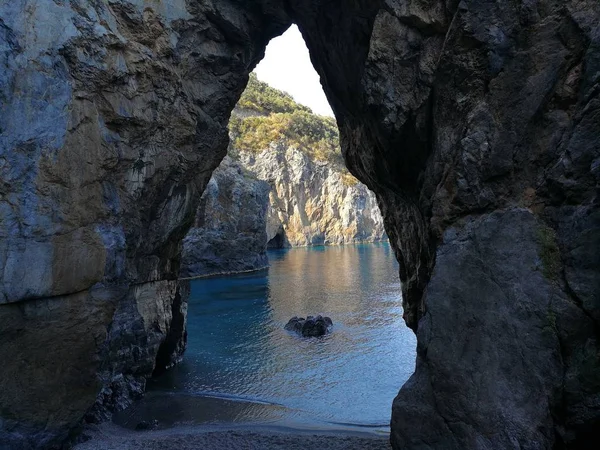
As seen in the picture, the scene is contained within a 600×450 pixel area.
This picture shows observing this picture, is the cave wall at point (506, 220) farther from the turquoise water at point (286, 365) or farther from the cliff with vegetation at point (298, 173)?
the cliff with vegetation at point (298, 173)

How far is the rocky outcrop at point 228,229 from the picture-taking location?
53.5 m

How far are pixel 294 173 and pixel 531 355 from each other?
315ft

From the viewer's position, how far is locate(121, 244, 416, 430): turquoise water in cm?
1510

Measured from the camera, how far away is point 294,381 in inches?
706

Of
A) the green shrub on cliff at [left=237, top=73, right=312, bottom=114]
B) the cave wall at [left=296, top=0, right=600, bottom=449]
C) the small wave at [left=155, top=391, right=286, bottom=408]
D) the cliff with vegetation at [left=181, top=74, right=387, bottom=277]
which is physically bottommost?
the small wave at [left=155, top=391, right=286, bottom=408]

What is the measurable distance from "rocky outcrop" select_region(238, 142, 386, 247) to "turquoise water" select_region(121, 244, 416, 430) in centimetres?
6254

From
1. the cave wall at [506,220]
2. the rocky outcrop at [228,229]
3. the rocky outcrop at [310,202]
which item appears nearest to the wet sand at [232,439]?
the cave wall at [506,220]

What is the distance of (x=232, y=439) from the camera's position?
40.8 ft

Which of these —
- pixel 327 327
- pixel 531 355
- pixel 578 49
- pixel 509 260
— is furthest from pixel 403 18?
pixel 327 327

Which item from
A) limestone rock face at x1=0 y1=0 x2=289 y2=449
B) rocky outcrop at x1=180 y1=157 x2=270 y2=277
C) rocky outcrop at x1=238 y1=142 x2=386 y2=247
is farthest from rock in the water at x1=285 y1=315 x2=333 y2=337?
rocky outcrop at x1=238 y1=142 x2=386 y2=247

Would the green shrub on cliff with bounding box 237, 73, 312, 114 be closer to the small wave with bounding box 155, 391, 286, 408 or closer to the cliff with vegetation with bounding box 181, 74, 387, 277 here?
the cliff with vegetation with bounding box 181, 74, 387, 277

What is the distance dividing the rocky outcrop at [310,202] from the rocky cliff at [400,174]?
264 feet

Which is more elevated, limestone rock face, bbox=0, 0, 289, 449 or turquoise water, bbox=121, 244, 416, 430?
limestone rock face, bbox=0, 0, 289, 449

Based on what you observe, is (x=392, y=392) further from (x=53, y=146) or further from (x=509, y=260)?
(x=53, y=146)
